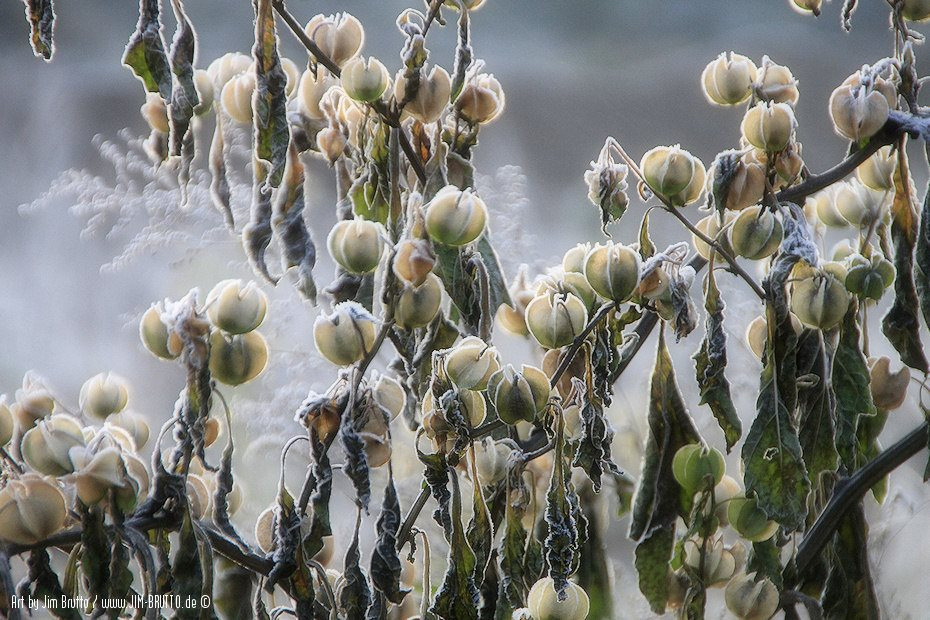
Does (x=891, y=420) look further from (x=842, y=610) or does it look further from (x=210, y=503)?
(x=210, y=503)

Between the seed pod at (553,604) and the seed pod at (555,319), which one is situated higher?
the seed pod at (555,319)

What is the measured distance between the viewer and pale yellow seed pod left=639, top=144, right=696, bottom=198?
53cm

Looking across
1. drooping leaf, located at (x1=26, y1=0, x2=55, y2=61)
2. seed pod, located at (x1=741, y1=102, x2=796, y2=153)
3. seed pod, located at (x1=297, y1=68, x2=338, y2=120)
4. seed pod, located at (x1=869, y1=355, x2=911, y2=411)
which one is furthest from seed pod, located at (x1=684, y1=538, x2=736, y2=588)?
drooping leaf, located at (x1=26, y1=0, x2=55, y2=61)

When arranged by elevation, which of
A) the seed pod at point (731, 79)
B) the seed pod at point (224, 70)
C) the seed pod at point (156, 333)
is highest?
the seed pod at point (224, 70)

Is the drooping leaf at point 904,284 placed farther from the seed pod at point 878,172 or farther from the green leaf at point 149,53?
the green leaf at point 149,53

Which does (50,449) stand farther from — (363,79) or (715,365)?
(715,365)

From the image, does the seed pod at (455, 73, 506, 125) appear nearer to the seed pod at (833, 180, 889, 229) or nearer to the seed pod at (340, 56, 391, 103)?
the seed pod at (340, 56, 391, 103)

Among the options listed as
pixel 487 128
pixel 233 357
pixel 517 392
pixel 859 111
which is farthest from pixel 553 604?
pixel 487 128

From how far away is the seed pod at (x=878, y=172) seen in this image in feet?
1.95

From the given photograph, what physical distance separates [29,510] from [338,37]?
31 cm

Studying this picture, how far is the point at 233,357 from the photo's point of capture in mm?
500

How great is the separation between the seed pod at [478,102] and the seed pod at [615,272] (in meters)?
0.12

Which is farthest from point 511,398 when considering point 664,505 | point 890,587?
point 890,587

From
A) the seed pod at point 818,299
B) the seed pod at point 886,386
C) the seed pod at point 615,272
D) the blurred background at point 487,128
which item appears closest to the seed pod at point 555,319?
the seed pod at point 615,272
